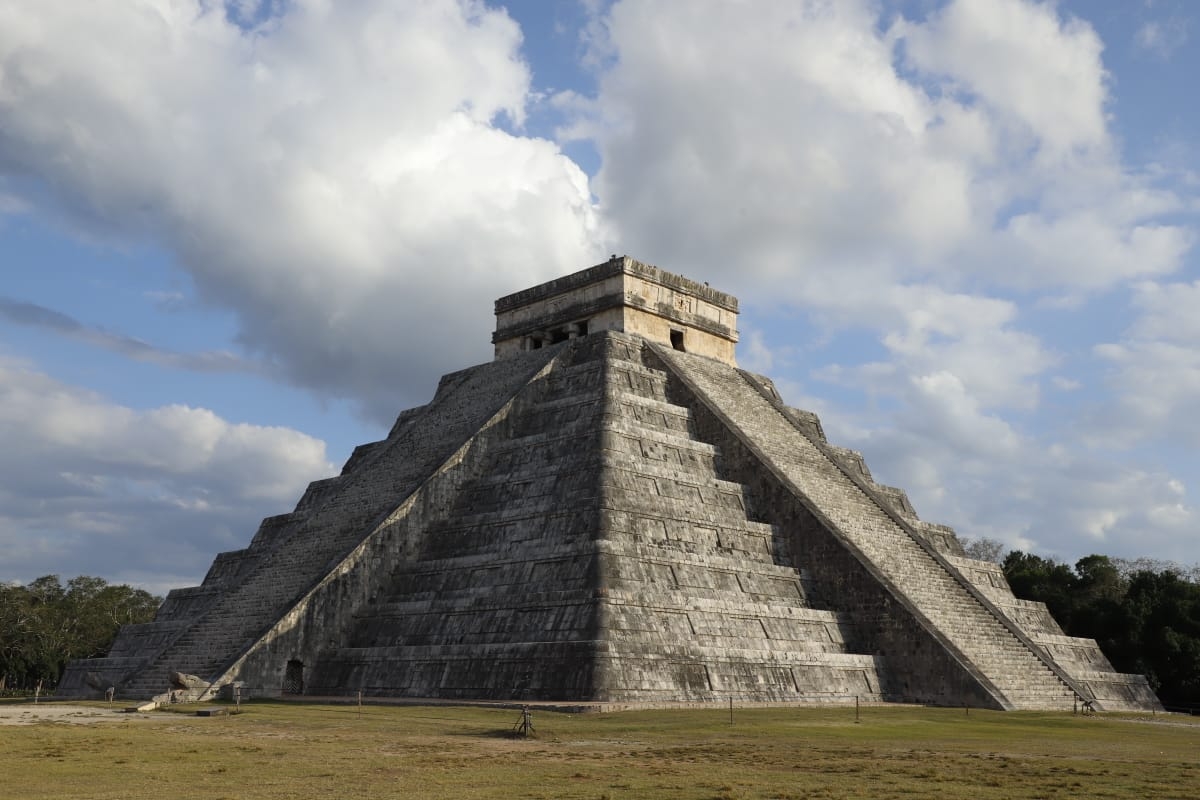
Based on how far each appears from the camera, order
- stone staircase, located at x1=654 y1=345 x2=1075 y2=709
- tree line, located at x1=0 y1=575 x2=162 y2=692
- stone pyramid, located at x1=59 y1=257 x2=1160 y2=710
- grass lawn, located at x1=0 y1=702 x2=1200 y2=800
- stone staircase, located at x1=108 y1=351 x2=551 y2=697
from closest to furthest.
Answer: grass lawn, located at x1=0 y1=702 x2=1200 y2=800 < stone pyramid, located at x1=59 y1=257 x2=1160 y2=710 < stone staircase, located at x1=654 y1=345 x2=1075 y2=709 < stone staircase, located at x1=108 y1=351 x2=551 y2=697 < tree line, located at x1=0 y1=575 x2=162 y2=692

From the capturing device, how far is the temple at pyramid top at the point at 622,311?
34562 millimetres

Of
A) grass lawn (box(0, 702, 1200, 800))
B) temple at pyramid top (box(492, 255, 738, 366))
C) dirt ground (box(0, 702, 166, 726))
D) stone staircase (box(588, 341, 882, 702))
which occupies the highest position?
temple at pyramid top (box(492, 255, 738, 366))

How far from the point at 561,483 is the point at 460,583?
3233 mm

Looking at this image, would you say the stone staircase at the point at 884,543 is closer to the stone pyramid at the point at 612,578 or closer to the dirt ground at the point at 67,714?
the stone pyramid at the point at 612,578

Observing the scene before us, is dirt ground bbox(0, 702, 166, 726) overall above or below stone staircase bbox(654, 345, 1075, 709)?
below

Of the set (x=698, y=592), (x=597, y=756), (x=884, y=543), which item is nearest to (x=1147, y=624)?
(x=884, y=543)

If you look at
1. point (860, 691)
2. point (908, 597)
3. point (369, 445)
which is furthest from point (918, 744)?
point (369, 445)

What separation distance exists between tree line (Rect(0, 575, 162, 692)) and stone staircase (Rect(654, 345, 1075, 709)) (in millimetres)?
31442

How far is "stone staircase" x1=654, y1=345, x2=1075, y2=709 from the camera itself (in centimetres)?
2464

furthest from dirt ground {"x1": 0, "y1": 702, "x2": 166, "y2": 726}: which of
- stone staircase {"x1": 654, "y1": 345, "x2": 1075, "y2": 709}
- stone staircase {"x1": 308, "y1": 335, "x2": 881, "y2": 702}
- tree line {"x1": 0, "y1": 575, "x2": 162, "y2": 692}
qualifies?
tree line {"x1": 0, "y1": 575, "x2": 162, "y2": 692}

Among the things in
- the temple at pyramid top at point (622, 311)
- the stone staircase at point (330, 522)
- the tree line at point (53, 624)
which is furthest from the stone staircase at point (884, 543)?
the tree line at point (53, 624)

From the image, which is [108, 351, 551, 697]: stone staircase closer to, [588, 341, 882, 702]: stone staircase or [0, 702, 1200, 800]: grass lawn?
[588, 341, 882, 702]: stone staircase

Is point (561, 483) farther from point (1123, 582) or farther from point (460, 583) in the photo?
point (1123, 582)

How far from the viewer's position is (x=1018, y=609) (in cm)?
3070
